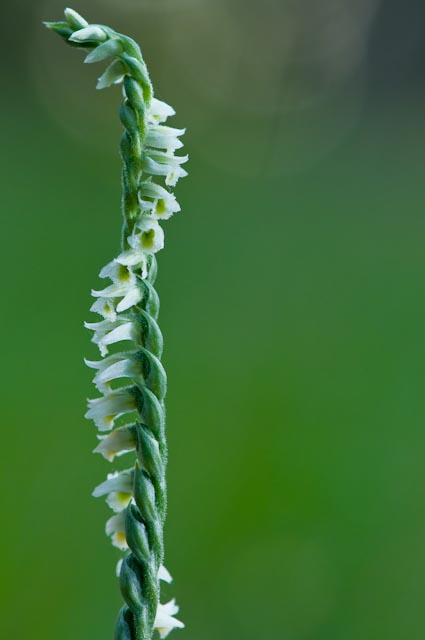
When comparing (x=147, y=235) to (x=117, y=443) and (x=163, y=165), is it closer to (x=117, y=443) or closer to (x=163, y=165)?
(x=163, y=165)

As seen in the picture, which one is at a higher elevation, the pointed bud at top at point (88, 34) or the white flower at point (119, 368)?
the pointed bud at top at point (88, 34)

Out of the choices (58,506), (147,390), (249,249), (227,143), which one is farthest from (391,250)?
(147,390)

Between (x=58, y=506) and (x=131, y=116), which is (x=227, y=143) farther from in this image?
(x=131, y=116)

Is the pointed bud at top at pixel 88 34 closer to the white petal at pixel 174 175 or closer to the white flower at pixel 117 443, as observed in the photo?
the white petal at pixel 174 175

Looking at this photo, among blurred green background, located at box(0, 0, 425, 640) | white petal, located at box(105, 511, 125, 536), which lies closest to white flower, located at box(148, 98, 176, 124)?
white petal, located at box(105, 511, 125, 536)

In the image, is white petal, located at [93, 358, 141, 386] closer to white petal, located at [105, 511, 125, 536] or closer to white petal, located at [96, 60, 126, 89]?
white petal, located at [105, 511, 125, 536]

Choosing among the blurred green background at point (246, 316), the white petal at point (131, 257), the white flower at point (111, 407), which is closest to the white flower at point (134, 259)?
the white petal at point (131, 257)
